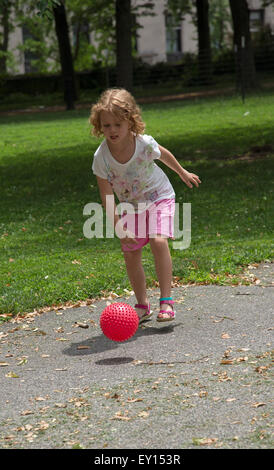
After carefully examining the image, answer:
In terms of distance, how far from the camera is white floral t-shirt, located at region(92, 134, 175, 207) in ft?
18.3

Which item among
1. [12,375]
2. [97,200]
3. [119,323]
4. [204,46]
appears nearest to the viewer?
[12,375]

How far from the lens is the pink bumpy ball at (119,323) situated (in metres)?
5.23

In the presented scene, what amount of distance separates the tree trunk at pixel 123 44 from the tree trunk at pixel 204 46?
7.00m

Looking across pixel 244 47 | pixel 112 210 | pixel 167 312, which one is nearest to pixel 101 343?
pixel 167 312

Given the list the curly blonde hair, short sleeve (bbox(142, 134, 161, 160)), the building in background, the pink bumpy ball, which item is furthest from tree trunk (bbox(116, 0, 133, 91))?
the building in background

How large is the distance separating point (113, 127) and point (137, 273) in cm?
116

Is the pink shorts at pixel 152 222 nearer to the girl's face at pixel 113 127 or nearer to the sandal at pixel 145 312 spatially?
the sandal at pixel 145 312

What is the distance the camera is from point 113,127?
5352mm

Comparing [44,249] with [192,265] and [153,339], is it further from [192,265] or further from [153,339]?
[153,339]

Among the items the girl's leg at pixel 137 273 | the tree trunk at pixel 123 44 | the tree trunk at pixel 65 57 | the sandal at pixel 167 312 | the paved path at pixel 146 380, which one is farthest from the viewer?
the tree trunk at pixel 65 57

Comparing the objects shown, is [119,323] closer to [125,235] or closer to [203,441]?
[125,235]

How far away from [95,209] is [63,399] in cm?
737

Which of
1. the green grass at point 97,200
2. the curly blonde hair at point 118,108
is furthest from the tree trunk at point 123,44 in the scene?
the curly blonde hair at point 118,108
